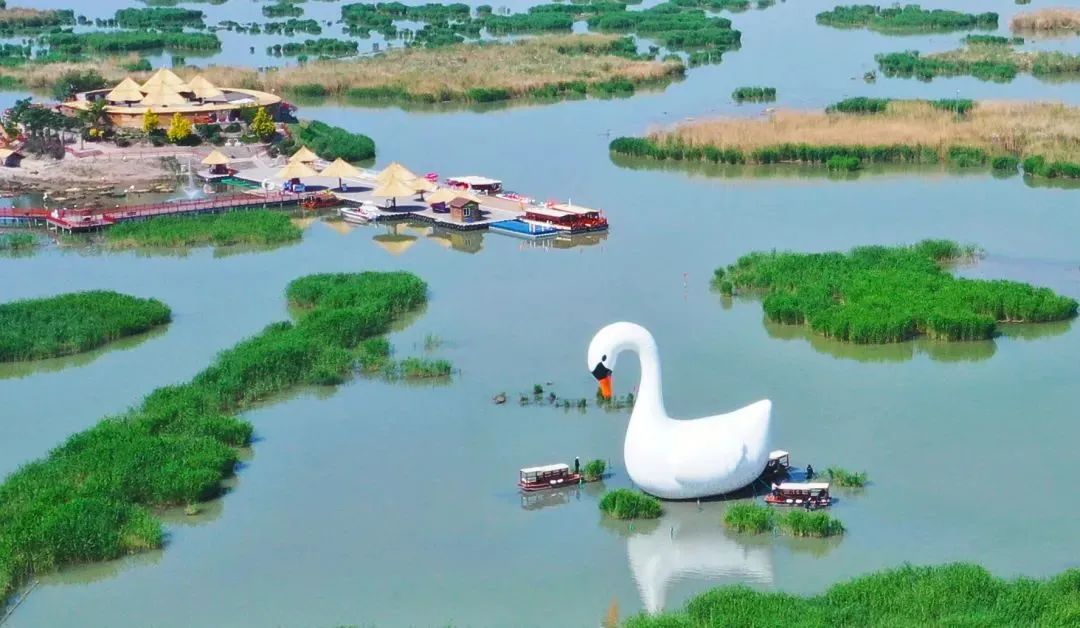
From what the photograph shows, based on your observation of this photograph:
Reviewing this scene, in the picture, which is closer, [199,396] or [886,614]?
[886,614]

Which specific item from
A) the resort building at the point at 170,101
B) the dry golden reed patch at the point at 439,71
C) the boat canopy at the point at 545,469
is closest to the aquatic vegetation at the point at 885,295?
the boat canopy at the point at 545,469

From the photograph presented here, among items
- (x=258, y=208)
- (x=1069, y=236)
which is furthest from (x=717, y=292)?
(x=258, y=208)

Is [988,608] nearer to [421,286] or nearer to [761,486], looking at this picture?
[761,486]

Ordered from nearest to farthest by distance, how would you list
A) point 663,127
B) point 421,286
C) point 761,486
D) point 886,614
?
point 886,614 → point 761,486 → point 421,286 → point 663,127

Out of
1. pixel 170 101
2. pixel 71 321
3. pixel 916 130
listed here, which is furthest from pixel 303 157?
pixel 916 130

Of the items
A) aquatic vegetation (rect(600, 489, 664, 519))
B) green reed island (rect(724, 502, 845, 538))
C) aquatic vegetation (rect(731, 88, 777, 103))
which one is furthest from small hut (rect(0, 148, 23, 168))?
green reed island (rect(724, 502, 845, 538))

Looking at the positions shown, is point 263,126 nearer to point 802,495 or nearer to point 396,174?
point 396,174
